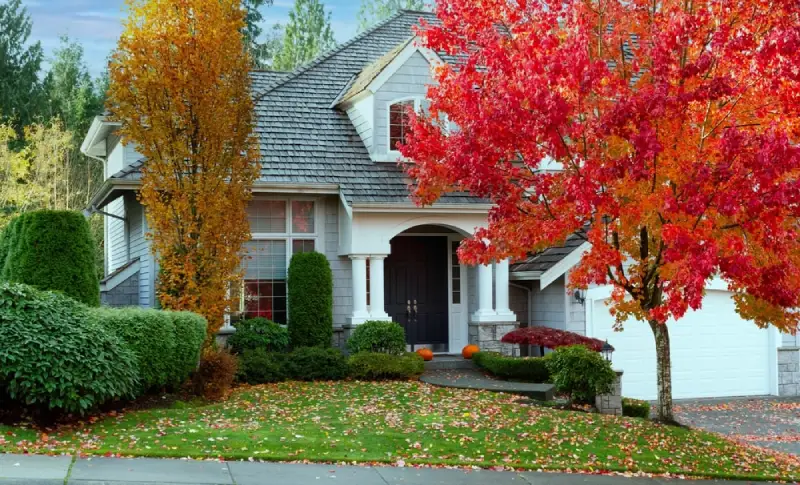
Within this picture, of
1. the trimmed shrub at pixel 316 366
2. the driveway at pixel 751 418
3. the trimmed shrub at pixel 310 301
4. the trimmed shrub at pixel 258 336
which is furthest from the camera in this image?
the trimmed shrub at pixel 310 301

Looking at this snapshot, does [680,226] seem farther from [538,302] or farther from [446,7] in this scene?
[538,302]

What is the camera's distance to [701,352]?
18.2m

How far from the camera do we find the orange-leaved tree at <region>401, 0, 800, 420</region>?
30.7 ft

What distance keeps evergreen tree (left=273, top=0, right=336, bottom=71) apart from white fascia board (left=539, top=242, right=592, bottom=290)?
30622mm

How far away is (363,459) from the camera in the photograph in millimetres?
8891

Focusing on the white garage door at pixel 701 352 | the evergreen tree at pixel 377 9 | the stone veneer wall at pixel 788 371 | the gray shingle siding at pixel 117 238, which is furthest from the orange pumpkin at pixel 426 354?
the evergreen tree at pixel 377 9

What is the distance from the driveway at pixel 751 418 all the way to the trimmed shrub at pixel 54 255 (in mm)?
9425

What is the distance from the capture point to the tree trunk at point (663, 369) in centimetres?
1178

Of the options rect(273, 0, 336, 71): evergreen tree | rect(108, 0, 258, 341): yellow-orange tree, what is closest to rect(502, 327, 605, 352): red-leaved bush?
rect(108, 0, 258, 341): yellow-orange tree

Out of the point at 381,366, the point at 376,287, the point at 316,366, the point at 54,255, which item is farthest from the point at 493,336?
the point at 54,255

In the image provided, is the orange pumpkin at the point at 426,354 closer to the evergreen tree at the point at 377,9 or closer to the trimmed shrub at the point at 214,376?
the trimmed shrub at the point at 214,376

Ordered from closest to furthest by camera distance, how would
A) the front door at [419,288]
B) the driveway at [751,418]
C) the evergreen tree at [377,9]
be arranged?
the driveway at [751,418] → the front door at [419,288] → the evergreen tree at [377,9]

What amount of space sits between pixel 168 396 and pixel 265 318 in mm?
4309

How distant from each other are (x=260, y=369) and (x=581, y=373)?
5.30 metres
